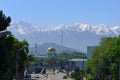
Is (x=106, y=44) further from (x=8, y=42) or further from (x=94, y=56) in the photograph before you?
(x=8, y=42)

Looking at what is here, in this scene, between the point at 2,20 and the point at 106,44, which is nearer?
the point at 2,20

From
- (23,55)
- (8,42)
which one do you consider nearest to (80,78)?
(23,55)

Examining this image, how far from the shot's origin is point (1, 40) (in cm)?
4488

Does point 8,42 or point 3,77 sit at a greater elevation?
point 8,42

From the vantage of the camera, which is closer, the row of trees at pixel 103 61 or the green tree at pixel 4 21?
the green tree at pixel 4 21

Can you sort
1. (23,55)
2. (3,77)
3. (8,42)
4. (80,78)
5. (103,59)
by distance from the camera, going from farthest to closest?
(80,78), (103,59), (23,55), (8,42), (3,77)

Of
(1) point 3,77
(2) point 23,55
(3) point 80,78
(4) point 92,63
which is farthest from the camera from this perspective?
(3) point 80,78

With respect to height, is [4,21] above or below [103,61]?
above

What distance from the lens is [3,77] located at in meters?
44.9

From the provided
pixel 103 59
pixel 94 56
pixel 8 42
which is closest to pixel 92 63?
pixel 94 56

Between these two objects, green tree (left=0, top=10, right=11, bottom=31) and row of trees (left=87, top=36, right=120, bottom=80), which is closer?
green tree (left=0, top=10, right=11, bottom=31)

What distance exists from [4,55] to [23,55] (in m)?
37.9

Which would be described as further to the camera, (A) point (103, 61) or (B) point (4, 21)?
(A) point (103, 61)

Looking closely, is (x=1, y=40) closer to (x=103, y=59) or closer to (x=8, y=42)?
(x=8, y=42)
